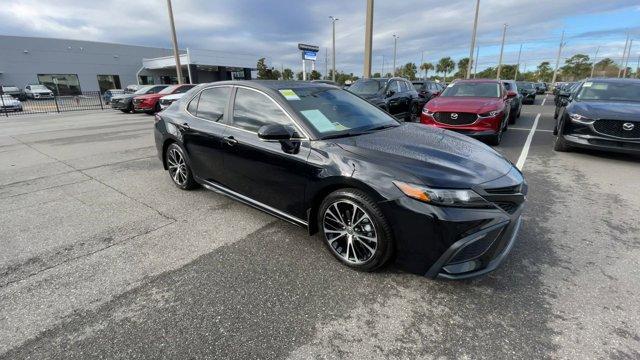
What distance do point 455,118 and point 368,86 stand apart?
4324 mm

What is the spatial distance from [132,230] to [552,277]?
4120mm

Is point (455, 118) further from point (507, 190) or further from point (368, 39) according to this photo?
point (368, 39)

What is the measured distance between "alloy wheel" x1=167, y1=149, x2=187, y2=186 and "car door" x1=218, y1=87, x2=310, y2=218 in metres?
1.20

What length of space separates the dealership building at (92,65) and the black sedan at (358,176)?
40011 mm

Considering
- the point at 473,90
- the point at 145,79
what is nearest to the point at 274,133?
the point at 473,90

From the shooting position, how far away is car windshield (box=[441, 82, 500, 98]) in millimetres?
8867

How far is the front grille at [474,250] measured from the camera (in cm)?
238

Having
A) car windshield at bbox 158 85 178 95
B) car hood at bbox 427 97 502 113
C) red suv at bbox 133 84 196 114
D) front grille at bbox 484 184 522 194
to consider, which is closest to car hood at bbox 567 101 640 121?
car hood at bbox 427 97 502 113

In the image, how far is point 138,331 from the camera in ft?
7.33

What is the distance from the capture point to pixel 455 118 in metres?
7.70

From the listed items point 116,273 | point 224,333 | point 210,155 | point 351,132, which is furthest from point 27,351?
point 351,132

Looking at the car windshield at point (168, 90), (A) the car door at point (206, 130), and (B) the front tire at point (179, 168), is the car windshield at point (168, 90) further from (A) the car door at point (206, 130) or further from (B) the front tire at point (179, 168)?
(A) the car door at point (206, 130)

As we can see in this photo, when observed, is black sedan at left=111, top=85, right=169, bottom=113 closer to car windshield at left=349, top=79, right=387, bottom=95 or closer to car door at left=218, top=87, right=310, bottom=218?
car windshield at left=349, top=79, right=387, bottom=95

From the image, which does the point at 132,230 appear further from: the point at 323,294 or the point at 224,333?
the point at 323,294
